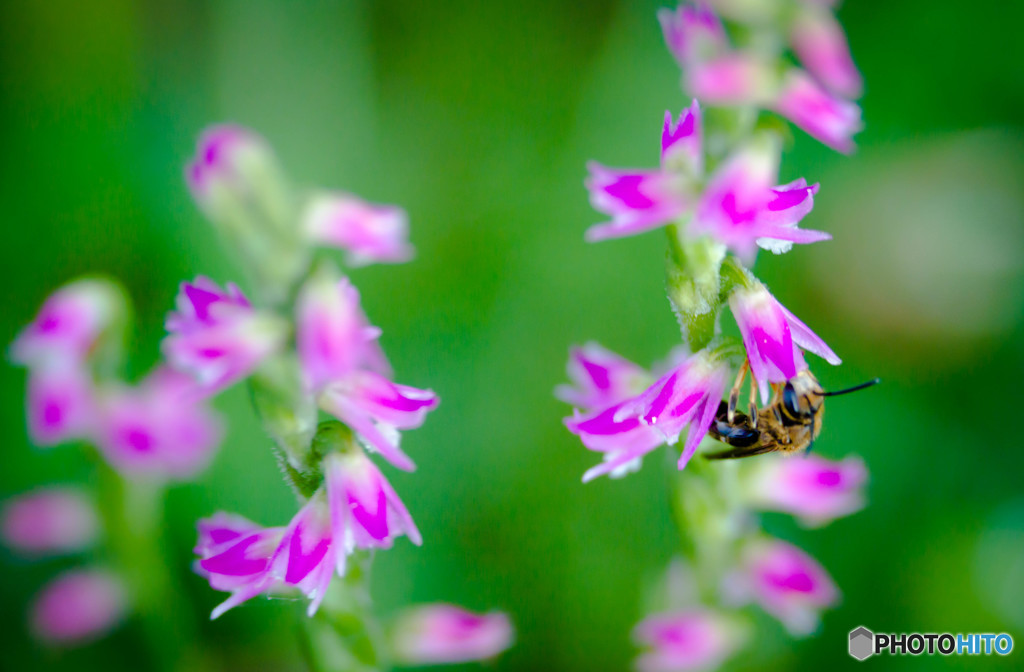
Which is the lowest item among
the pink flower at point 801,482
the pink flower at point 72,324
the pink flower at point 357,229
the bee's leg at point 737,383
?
the bee's leg at point 737,383

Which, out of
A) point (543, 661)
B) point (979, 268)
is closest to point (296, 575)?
point (543, 661)

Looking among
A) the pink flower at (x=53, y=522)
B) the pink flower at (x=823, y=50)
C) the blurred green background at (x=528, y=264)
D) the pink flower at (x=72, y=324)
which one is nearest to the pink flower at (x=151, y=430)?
the pink flower at (x=72, y=324)

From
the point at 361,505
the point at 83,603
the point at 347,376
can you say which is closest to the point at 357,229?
the point at 347,376

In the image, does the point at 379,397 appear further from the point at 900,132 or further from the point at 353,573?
the point at 900,132

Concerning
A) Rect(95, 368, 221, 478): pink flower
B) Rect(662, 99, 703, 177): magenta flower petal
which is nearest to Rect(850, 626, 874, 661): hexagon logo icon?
Rect(662, 99, 703, 177): magenta flower petal

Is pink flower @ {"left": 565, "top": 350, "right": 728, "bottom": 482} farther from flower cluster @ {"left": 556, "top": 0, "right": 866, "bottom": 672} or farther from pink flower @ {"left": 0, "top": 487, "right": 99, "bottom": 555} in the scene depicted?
pink flower @ {"left": 0, "top": 487, "right": 99, "bottom": 555}

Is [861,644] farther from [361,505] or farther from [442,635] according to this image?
[361,505]

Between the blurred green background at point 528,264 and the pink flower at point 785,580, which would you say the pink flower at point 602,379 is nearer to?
the pink flower at point 785,580
